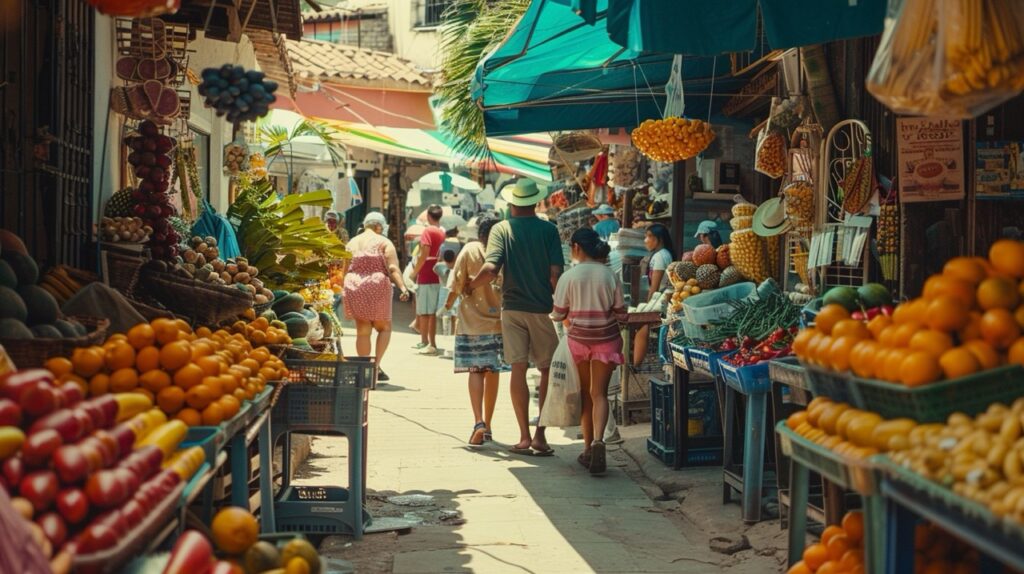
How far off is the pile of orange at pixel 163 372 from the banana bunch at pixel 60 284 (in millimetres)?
996

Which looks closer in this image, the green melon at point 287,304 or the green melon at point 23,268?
the green melon at point 23,268

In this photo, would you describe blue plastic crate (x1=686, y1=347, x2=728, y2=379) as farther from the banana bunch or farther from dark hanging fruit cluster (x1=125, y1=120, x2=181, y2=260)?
the banana bunch

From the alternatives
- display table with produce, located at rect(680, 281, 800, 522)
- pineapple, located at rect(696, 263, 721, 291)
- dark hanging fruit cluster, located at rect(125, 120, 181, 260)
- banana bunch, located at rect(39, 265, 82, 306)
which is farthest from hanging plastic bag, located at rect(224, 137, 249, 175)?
banana bunch, located at rect(39, 265, 82, 306)

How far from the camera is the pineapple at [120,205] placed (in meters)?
7.43

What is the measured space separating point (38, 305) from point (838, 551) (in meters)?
3.41

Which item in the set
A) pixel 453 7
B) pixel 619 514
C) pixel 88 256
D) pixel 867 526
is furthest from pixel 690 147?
pixel 453 7

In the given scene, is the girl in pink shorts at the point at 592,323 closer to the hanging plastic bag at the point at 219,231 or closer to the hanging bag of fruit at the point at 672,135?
the hanging bag of fruit at the point at 672,135

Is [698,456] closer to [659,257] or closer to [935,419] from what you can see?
[659,257]

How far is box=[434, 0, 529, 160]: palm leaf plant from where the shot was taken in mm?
14194

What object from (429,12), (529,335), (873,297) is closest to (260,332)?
(873,297)

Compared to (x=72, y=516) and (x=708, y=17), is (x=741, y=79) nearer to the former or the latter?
(x=708, y=17)

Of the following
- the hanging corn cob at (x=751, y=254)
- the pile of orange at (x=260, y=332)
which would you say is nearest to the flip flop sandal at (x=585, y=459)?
the hanging corn cob at (x=751, y=254)

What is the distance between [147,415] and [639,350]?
715 centimetres

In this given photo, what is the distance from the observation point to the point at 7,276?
16.6 feet
